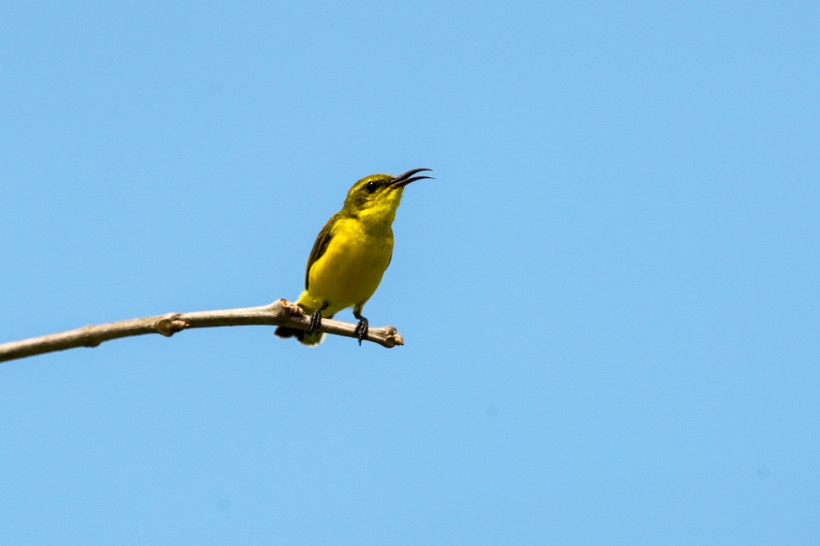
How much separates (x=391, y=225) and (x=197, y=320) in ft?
18.0

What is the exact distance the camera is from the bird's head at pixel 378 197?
10.7 metres

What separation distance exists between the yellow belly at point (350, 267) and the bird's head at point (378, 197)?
22cm

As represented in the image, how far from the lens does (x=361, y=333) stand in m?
7.22

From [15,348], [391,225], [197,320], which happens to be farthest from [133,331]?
[391,225]

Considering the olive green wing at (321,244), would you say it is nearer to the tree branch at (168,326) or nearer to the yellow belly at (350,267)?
the yellow belly at (350,267)

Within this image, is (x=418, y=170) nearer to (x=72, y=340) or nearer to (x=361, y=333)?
(x=361, y=333)

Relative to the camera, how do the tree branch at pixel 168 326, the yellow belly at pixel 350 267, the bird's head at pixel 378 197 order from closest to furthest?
1. the tree branch at pixel 168 326
2. the yellow belly at pixel 350 267
3. the bird's head at pixel 378 197

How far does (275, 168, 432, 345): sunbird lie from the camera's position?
33.5 ft

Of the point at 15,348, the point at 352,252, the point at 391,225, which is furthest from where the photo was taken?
the point at 391,225

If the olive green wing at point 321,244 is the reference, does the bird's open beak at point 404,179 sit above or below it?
above

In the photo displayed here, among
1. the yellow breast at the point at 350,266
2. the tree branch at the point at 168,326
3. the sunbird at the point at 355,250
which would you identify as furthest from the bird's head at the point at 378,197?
the tree branch at the point at 168,326

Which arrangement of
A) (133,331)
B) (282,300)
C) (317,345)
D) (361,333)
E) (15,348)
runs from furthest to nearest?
(317,345), (361,333), (282,300), (133,331), (15,348)

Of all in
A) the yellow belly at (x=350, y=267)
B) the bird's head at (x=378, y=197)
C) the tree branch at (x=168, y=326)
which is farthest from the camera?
the bird's head at (x=378, y=197)

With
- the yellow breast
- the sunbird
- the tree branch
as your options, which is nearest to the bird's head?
the sunbird
